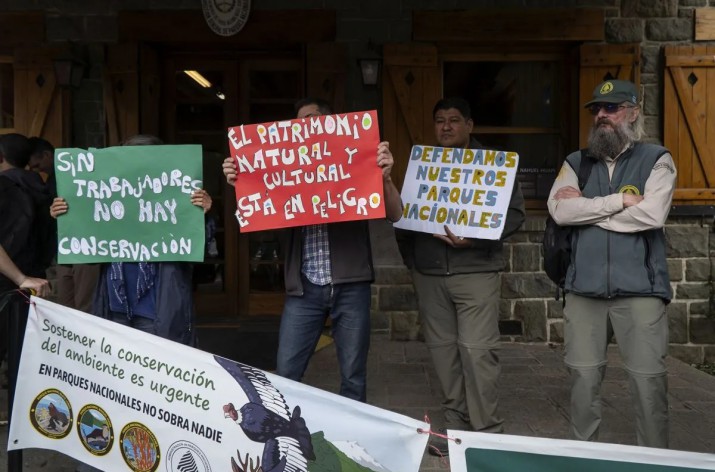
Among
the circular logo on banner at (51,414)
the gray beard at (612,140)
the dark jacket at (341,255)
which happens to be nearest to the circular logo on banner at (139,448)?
the circular logo on banner at (51,414)

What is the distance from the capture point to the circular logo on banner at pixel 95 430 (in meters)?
3.09

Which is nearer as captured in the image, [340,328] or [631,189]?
[631,189]

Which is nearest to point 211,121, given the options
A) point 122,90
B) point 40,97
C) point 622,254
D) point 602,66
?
point 122,90

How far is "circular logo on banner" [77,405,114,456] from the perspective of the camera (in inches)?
122

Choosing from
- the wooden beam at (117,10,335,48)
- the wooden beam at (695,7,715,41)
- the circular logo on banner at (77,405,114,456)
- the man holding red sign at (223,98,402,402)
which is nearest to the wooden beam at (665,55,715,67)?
the wooden beam at (695,7,715,41)

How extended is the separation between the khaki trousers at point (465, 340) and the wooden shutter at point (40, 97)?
166 inches

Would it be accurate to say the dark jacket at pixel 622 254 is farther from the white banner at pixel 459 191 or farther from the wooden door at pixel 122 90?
the wooden door at pixel 122 90

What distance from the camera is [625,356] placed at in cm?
349

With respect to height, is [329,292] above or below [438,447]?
above

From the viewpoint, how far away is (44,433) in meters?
3.21

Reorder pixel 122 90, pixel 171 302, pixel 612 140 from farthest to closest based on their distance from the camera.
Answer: pixel 122 90 → pixel 612 140 → pixel 171 302

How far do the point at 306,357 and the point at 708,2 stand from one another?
18.0 feet

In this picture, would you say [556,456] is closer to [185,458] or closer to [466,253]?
[185,458]

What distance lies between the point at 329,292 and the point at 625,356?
1.52m
